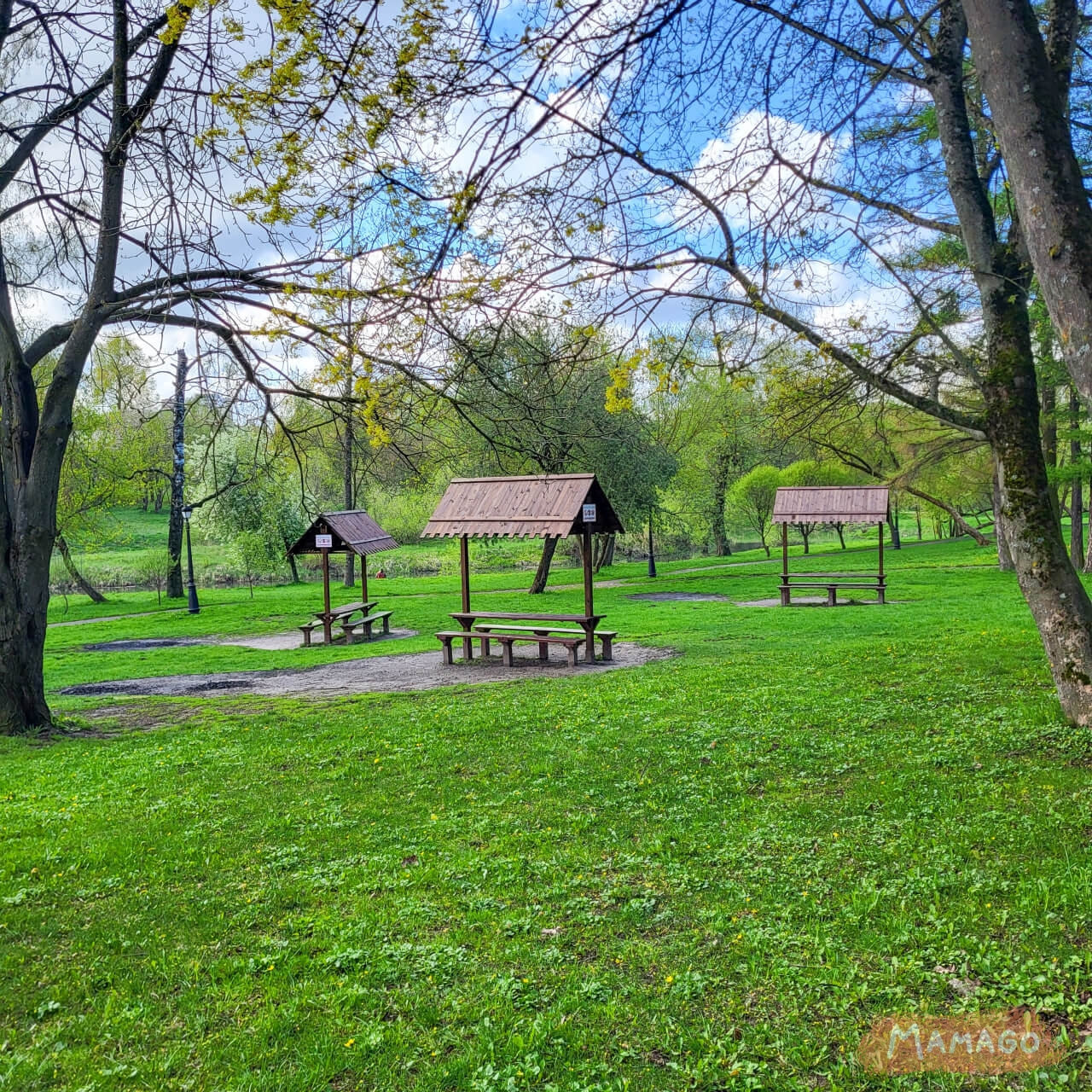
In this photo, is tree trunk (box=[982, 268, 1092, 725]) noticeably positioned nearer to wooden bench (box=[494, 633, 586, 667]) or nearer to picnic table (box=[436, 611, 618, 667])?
picnic table (box=[436, 611, 618, 667])

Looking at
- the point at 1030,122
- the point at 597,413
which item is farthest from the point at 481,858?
the point at 597,413

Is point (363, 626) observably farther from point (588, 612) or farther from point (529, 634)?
point (588, 612)

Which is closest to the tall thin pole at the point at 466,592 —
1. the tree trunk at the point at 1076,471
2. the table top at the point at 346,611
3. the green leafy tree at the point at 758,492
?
the table top at the point at 346,611

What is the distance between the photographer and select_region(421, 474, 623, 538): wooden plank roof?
46.9 ft

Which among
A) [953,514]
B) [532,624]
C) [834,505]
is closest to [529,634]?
[532,624]

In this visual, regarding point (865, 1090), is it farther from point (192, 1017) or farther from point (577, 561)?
point (577, 561)

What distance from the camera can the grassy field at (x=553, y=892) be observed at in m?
3.09

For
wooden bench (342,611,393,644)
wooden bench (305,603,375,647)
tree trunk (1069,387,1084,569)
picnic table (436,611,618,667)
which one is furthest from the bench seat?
tree trunk (1069,387,1084,569)

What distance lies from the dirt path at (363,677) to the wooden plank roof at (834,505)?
1002 cm

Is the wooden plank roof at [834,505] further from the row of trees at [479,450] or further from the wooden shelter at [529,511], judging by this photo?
the wooden shelter at [529,511]

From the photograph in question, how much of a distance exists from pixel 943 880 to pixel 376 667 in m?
12.5

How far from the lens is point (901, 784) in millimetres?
5723

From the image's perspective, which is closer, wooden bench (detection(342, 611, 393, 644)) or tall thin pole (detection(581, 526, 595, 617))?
tall thin pole (detection(581, 526, 595, 617))

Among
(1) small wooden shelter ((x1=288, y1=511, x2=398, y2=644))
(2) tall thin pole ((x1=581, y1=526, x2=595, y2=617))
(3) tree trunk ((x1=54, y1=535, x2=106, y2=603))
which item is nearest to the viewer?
(2) tall thin pole ((x1=581, y1=526, x2=595, y2=617))
